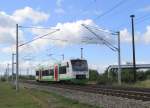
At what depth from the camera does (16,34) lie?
50625 millimetres

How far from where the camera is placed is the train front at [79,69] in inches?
2040

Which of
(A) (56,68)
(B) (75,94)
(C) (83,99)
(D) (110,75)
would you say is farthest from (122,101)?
(D) (110,75)

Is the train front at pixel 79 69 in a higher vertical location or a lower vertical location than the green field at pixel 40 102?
higher

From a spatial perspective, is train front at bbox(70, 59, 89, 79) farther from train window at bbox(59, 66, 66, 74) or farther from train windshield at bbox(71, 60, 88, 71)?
train window at bbox(59, 66, 66, 74)

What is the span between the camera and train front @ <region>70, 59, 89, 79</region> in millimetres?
51812

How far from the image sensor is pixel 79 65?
172 ft

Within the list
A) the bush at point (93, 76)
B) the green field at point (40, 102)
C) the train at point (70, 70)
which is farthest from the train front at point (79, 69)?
the bush at point (93, 76)

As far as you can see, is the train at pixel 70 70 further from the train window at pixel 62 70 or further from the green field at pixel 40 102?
the green field at pixel 40 102

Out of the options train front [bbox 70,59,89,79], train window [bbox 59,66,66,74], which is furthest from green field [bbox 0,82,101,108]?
train window [bbox 59,66,66,74]

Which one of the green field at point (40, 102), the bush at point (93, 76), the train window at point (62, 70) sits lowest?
the green field at point (40, 102)

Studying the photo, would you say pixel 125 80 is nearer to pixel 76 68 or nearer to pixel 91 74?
pixel 91 74

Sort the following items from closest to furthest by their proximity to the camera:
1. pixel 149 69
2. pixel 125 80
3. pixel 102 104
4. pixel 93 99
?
1. pixel 102 104
2. pixel 93 99
3. pixel 125 80
4. pixel 149 69

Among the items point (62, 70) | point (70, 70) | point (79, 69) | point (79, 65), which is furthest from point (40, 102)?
point (62, 70)

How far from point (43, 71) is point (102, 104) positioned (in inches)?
1949
